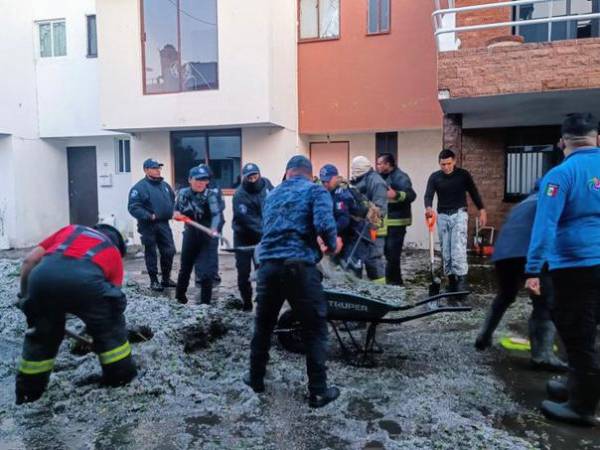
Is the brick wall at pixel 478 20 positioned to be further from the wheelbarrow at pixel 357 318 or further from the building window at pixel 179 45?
the wheelbarrow at pixel 357 318

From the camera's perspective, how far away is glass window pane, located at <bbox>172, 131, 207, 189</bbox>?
1262 centimetres

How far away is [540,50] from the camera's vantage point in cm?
705

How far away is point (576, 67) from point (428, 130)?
507 centimetres

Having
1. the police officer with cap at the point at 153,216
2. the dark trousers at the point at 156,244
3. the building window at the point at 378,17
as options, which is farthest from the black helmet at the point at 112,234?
the building window at the point at 378,17

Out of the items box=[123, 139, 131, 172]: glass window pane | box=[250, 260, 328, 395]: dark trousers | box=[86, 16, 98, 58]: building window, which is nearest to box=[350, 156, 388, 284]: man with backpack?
box=[250, 260, 328, 395]: dark trousers

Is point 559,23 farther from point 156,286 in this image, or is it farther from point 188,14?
point 156,286

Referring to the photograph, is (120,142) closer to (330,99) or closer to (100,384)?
(330,99)

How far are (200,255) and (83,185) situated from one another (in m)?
9.69

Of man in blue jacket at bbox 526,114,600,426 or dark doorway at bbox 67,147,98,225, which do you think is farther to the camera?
dark doorway at bbox 67,147,98,225

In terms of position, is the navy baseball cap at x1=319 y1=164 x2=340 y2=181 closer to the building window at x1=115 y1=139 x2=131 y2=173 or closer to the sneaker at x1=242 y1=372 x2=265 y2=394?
the sneaker at x1=242 y1=372 x2=265 y2=394

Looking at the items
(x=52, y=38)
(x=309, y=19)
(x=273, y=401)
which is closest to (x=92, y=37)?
(x=52, y=38)

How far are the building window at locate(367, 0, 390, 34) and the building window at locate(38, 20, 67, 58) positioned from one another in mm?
7933

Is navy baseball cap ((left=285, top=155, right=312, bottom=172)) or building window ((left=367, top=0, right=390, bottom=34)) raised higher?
building window ((left=367, top=0, right=390, bottom=34))

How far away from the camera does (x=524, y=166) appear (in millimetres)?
11133
